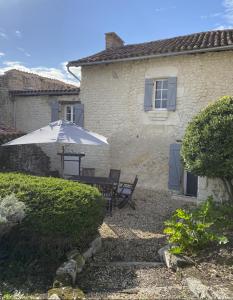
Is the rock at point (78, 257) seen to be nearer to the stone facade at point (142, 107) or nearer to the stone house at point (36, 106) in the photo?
the stone facade at point (142, 107)

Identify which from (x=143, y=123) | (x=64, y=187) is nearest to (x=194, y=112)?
(x=143, y=123)

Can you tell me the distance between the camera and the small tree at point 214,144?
6.90 meters

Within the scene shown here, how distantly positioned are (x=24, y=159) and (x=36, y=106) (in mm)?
3234

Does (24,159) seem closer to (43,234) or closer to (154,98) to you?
(154,98)

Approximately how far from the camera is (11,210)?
463 centimetres

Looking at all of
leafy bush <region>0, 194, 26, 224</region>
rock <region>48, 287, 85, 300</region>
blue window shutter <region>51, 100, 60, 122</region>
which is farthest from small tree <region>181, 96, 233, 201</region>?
blue window shutter <region>51, 100, 60, 122</region>

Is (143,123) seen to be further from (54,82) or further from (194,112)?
(54,82)

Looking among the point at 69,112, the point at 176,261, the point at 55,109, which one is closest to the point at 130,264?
the point at 176,261

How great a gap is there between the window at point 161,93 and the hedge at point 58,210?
5898mm

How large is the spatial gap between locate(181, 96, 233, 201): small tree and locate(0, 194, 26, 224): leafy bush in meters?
4.27

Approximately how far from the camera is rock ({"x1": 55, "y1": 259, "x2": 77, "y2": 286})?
4.21m

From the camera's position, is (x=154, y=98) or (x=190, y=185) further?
(x=154, y=98)

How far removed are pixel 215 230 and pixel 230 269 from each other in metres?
1.17

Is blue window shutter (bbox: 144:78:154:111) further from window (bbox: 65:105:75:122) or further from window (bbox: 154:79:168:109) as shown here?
window (bbox: 65:105:75:122)
